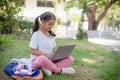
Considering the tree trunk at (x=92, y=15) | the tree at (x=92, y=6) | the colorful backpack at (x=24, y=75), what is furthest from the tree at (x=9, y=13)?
the tree trunk at (x=92, y=15)

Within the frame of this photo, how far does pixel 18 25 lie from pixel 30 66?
7.49m

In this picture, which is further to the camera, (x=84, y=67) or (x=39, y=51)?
(x=84, y=67)

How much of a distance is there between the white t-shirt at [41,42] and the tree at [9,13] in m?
6.39

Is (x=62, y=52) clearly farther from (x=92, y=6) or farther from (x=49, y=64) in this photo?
(x=92, y=6)

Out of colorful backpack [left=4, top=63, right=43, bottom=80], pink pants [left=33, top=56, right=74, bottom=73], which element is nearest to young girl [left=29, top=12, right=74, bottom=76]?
pink pants [left=33, top=56, right=74, bottom=73]

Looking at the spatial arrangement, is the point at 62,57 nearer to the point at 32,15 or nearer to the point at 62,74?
the point at 62,74

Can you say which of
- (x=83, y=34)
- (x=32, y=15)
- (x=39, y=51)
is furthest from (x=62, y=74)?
(x=32, y=15)

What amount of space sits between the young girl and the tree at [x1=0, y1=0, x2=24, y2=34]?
6.36 metres

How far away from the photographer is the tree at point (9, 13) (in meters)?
10.4

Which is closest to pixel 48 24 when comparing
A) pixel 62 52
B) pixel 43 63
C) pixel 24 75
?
pixel 62 52

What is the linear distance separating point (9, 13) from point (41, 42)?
6.57 metres

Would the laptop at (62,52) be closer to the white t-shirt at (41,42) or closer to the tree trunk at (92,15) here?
the white t-shirt at (41,42)

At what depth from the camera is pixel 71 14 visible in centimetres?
2512

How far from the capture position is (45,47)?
4203 millimetres
